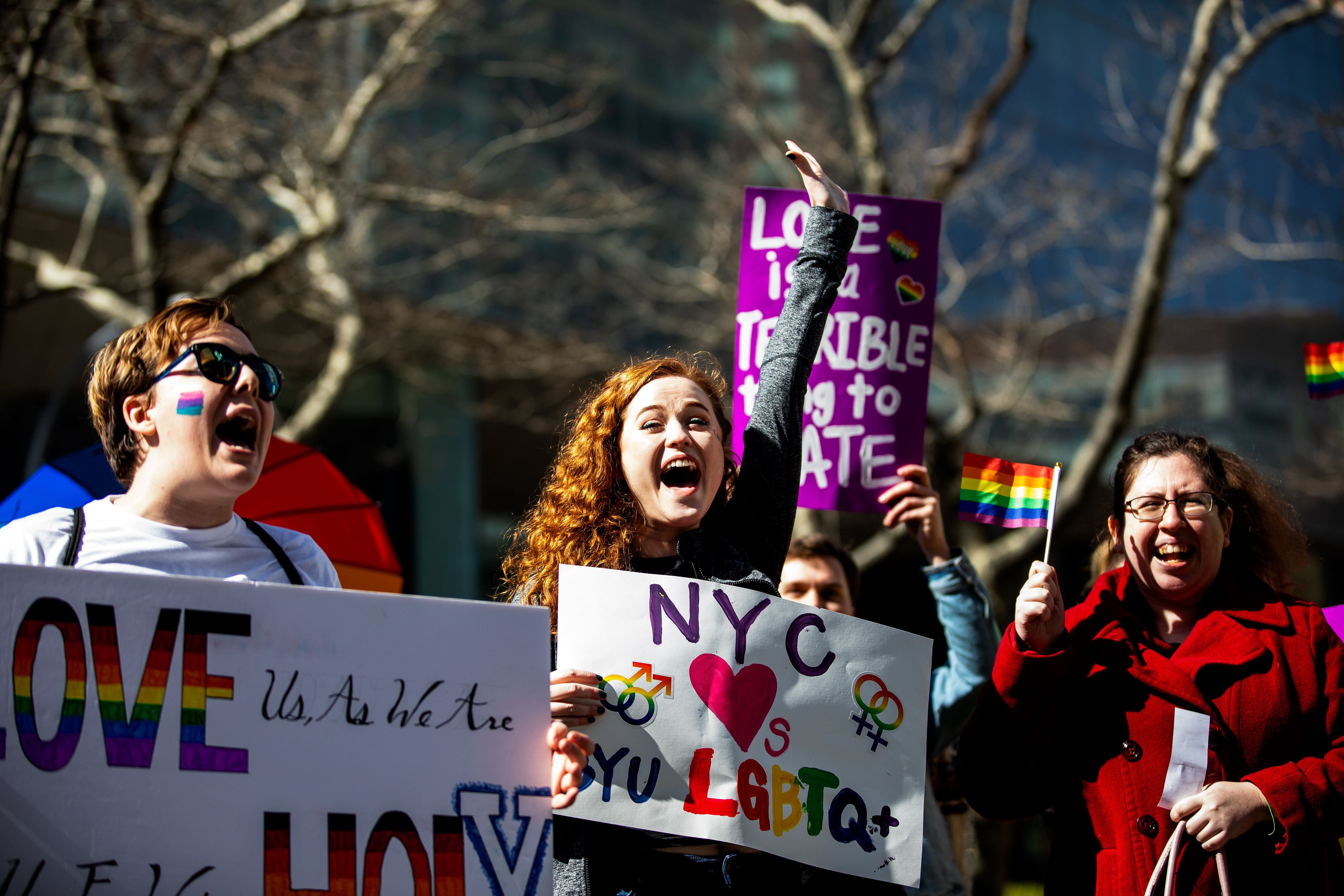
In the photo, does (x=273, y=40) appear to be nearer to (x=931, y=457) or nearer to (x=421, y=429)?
(x=931, y=457)

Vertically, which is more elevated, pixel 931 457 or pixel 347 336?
pixel 347 336

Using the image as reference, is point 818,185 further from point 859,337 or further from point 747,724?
point 747,724

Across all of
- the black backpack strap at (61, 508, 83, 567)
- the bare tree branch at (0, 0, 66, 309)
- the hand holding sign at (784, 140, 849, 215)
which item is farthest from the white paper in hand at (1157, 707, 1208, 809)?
the bare tree branch at (0, 0, 66, 309)

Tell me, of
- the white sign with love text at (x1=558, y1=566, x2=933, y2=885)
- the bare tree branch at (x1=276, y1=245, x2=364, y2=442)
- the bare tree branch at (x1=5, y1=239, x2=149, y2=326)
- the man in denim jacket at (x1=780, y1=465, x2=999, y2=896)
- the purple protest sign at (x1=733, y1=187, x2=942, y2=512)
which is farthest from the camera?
the bare tree branch at (x1=276, y1=245, x2=364, y2=442)

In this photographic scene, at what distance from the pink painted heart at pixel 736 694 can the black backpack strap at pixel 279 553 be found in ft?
2.56

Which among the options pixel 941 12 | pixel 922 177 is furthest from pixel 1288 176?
pixel 922 177

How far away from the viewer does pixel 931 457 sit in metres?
7.96

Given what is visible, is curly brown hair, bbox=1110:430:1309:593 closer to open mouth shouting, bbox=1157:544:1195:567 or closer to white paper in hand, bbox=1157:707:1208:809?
open mouth shouting, bbox=1157:544:1195:567

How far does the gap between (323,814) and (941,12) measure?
56.2 feet

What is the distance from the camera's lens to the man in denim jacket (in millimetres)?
3391

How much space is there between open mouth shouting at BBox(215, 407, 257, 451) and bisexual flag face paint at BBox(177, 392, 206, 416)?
47 millimetres

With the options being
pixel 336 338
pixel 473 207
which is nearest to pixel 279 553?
pixel 473 207

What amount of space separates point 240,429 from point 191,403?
→ 4.1 inches

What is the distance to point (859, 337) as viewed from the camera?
13.0 ft
